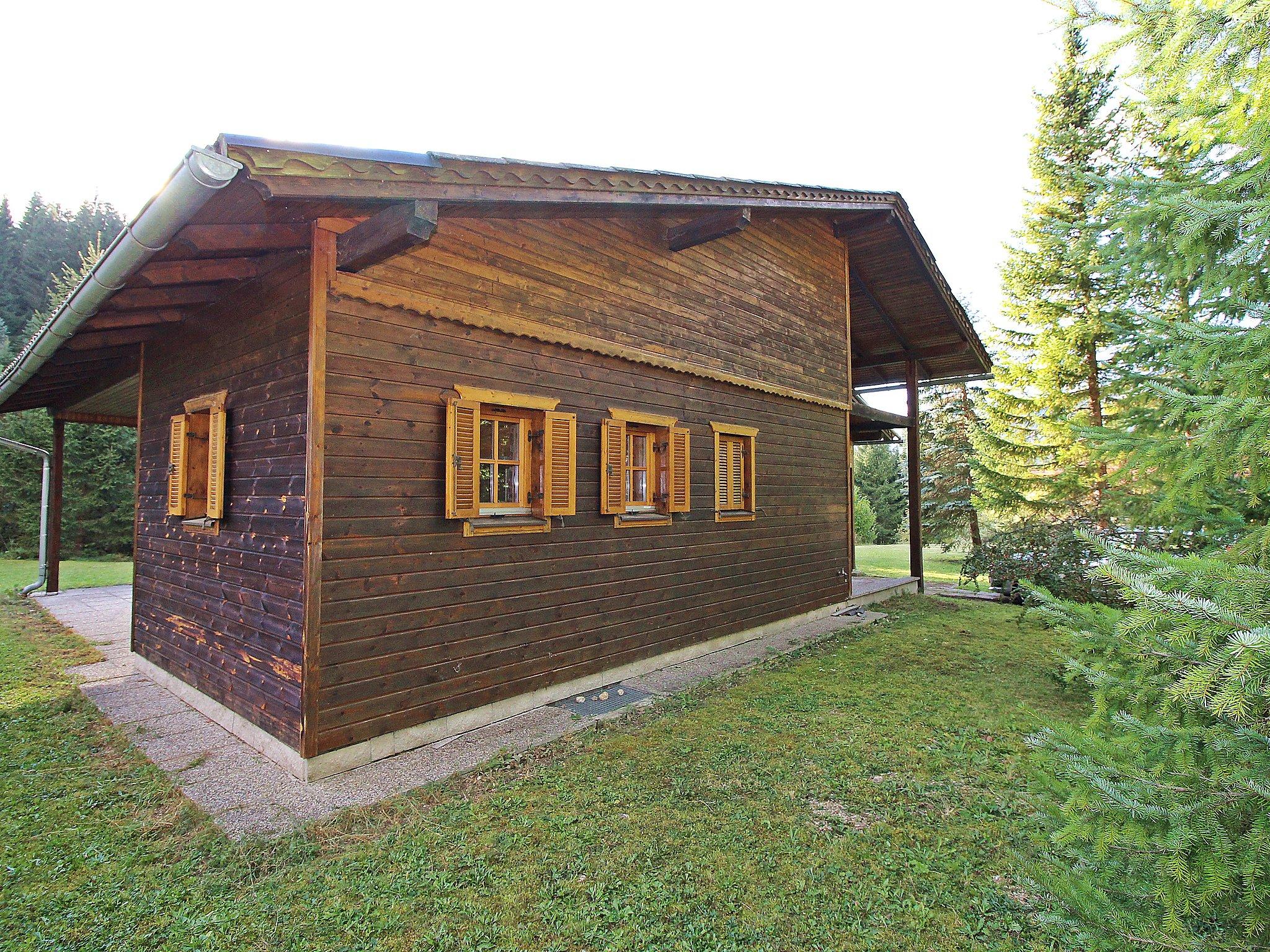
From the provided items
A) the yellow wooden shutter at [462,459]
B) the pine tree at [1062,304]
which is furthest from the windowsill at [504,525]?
the pine tree at [1062,304]

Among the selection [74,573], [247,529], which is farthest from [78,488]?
[247,529]

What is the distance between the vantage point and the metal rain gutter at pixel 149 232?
280cm

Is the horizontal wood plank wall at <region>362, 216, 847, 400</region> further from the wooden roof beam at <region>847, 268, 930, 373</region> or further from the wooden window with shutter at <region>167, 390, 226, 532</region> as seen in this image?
the wooden window with shutter at <region>167, 390, 226, 532</region>

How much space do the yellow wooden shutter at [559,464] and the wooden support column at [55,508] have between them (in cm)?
968

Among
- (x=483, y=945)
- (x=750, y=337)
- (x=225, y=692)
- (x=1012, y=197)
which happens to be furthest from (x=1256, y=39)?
(x=1012, y=197)

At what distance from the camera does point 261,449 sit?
4.61m

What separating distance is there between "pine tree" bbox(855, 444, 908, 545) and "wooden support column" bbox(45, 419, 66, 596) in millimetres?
27333

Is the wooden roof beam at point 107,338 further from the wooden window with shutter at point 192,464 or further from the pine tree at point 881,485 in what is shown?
the pine tree at point 881,485

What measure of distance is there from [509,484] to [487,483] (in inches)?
9.5

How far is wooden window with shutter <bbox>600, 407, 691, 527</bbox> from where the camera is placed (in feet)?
20.6

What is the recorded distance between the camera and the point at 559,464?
567 centimetres

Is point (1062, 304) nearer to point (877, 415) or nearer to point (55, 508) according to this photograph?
point (877, 415)

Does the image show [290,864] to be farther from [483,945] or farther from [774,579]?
[774,579]

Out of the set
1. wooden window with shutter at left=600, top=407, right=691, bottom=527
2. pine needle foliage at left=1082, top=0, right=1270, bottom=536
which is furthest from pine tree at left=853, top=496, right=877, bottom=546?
pine needle foliage at left=1082, top=0, right=1270, bottom=536
